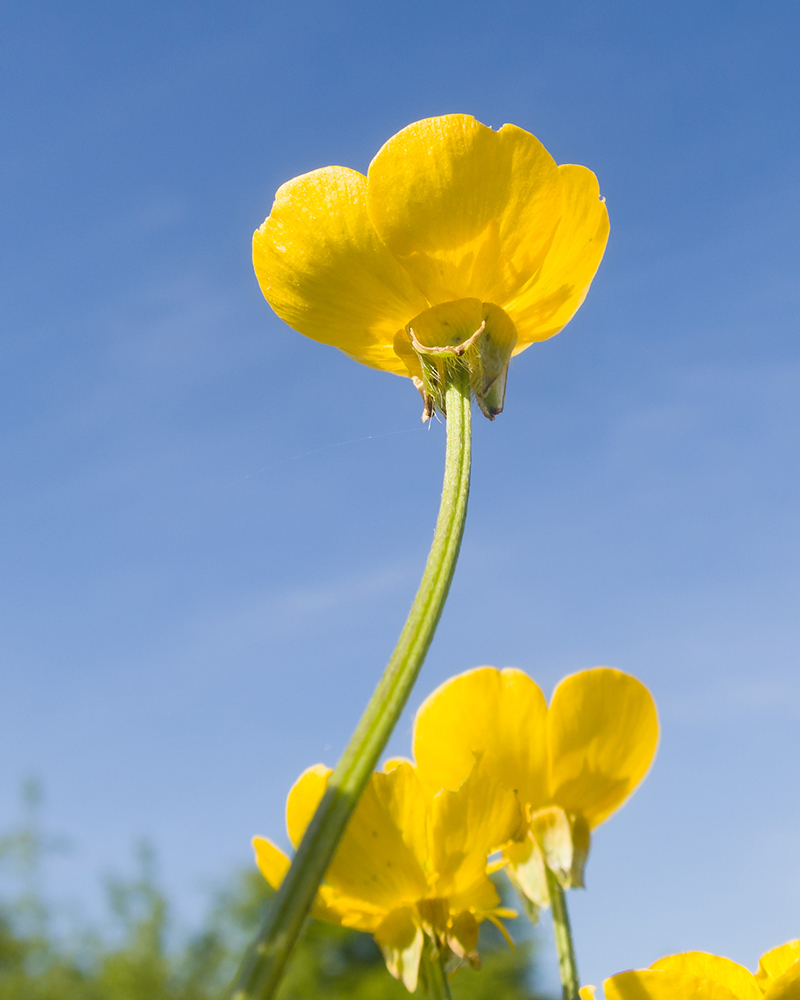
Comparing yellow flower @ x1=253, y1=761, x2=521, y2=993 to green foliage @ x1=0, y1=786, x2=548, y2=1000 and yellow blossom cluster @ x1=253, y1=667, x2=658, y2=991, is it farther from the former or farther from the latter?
green foliage @ x1=0, y1=786, x2=548, y2=1000

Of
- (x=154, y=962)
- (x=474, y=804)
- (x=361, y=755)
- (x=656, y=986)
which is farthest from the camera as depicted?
→ (x=154, y=962)

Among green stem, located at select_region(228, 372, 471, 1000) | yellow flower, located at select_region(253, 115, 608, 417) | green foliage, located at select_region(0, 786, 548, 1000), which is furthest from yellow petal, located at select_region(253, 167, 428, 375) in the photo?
green foliage, located at select_region(0, 786, 548, 1000)

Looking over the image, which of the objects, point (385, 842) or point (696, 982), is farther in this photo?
point (385, 842)

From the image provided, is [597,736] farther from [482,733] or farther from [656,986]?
[656,986]

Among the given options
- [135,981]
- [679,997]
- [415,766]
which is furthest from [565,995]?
[135,981]

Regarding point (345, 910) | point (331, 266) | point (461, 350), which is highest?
point (331, 266)

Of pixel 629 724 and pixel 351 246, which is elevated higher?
pixel 351 246

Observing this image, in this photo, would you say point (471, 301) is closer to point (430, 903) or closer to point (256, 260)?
point (256, 260)

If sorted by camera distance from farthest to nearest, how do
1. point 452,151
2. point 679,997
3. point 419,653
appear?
1. point 452,151
2. point 679,997
3. point 419,653

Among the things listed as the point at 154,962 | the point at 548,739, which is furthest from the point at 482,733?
the point at 154,962
